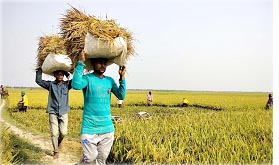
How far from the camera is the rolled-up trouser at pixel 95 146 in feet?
12.9

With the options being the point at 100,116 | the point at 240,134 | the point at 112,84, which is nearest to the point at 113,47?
the point at 112,84

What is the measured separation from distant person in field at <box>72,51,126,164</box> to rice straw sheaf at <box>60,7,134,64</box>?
0.95 feet

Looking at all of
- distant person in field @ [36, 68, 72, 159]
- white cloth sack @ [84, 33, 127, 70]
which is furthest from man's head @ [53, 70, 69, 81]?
white cloth sack @ [84, 33, 127, 70]

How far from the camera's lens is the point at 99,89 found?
4.03 m

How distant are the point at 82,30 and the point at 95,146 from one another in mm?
1254

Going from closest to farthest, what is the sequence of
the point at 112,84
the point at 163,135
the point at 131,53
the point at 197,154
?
the point at 112,84
the point at 131,53
the point at 197,154
the point at 163,135

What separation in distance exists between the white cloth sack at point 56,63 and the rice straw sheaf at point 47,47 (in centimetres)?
7

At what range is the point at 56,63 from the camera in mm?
5207

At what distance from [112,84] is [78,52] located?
549 mm

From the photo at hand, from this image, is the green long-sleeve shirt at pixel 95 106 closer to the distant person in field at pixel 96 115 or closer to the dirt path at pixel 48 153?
the distant person in field at pixel 96 115

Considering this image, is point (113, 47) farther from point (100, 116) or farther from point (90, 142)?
point (90, 142)

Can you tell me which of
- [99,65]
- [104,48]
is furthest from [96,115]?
[104,48]

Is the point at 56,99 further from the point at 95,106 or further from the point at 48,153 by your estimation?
the point at 95,106

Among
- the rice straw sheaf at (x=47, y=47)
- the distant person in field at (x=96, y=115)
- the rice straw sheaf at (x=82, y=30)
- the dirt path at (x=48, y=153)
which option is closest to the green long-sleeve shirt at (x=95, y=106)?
the distant person in field at (x=96, y=115)
